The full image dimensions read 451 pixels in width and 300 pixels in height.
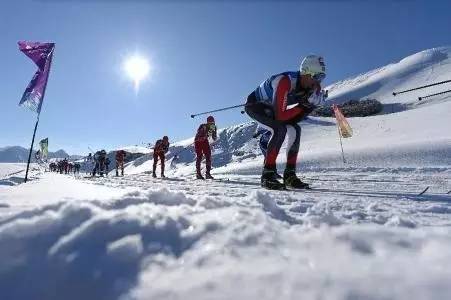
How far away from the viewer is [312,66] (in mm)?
6805

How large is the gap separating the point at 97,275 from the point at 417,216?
242 cm

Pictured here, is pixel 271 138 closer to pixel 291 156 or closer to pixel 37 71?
pixel 291 156

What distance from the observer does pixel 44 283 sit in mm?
1458

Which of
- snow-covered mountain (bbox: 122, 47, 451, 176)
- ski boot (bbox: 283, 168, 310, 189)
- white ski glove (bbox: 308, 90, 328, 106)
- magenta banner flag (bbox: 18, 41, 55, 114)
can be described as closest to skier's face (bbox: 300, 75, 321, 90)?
white ski glove (bbox: 308, 90, 328, 106)

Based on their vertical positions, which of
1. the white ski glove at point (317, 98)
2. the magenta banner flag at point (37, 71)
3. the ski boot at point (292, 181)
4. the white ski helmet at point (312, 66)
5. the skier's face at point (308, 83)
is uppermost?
the magenta banner flag at point (37, 71)

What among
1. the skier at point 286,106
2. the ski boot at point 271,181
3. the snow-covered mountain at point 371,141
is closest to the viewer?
the ski boot at point 271,181

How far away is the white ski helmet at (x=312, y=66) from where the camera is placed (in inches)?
268

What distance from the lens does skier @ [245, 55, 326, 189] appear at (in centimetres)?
674

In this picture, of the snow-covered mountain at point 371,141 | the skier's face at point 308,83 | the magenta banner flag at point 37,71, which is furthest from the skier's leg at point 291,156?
the magenta banner flag at point 37,71

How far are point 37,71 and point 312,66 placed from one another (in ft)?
35.6

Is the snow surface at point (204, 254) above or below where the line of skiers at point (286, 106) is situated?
below

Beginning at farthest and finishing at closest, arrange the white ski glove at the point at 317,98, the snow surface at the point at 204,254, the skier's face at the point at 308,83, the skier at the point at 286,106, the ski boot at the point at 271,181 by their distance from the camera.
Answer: the white ski glove at the point at 317,98 → the skier's face at the point at 308,83 → the skier at the point at 286,106 → the ski boot at the point at 271,181 → the snow surface at the point at 204,254

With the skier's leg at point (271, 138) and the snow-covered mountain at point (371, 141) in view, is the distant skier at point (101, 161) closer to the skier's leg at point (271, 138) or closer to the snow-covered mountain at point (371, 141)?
the snow-covered mountain at point (371, 141)

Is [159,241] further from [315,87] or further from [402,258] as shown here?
[315,87]
